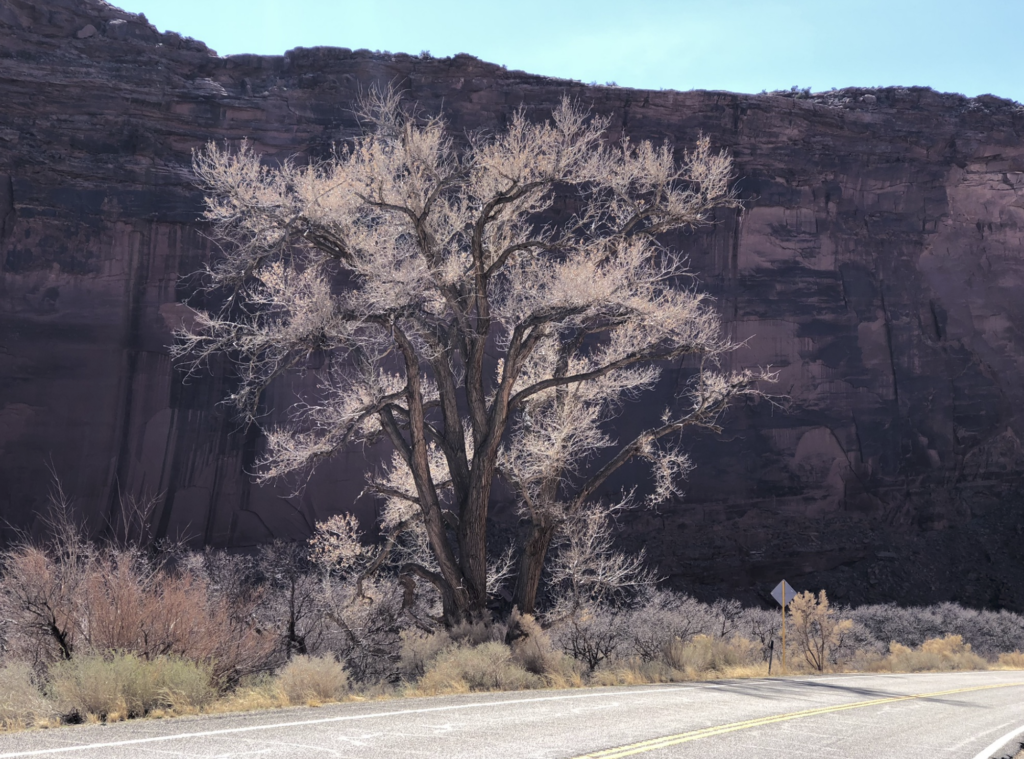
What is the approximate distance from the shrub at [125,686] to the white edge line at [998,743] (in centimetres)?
638

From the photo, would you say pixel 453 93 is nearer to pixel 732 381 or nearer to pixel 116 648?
pixel 732 381

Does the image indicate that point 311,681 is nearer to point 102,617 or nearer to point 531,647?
point 102,617

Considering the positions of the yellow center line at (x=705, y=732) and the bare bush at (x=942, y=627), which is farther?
the bare bush at (x=942, y=627)

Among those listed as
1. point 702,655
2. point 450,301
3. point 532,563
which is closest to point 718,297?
point 702,655

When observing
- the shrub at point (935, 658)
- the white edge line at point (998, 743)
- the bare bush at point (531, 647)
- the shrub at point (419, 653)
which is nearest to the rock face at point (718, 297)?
the shrub at point (935, 658)

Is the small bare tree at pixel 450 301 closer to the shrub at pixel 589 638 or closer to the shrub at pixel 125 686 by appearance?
the shrub at pixel 589 638

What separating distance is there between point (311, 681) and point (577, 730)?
328 centimetres

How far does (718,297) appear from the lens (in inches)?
1510

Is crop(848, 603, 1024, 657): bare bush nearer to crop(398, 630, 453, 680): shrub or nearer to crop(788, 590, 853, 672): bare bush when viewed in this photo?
crop(788, 590, 853, 672): bare bush

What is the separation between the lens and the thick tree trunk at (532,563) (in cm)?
1409

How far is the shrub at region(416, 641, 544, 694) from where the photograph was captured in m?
10.6

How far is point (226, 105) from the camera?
1428 inches

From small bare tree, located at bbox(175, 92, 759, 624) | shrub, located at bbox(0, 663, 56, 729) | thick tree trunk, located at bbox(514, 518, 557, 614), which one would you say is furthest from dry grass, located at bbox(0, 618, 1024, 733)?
small bare tree, located at bbox(175, 92, 759, 624)

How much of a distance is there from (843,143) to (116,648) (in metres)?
39.0
